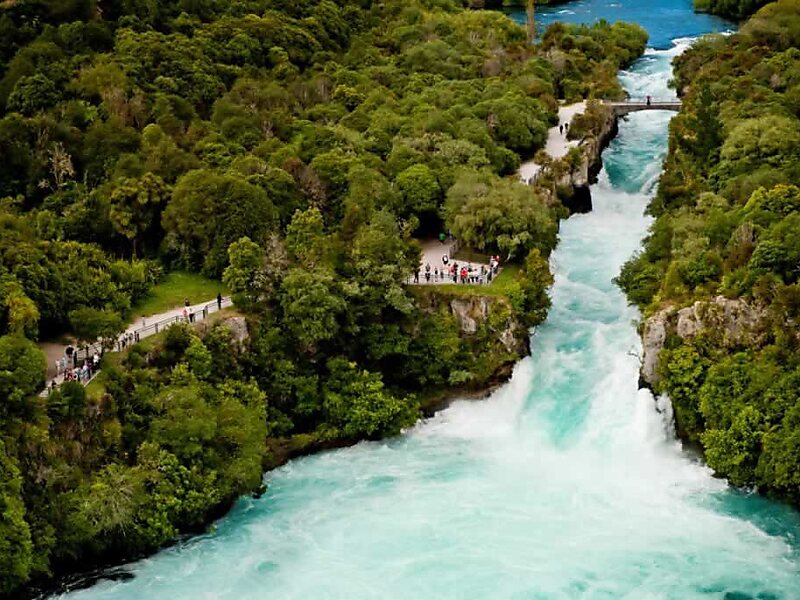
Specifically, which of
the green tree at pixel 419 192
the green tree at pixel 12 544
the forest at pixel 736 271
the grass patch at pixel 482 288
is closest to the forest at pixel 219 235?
the green tree at pixel 12 544

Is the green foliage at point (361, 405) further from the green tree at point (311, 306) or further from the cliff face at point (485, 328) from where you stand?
the cliff face at point (485, 328)

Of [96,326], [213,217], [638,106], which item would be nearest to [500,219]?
[213,217]

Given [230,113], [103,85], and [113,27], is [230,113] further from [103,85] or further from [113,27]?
[113,27]

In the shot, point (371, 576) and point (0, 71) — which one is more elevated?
point (0, 71)

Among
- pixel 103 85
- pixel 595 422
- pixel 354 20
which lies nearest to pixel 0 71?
pixel 103 85

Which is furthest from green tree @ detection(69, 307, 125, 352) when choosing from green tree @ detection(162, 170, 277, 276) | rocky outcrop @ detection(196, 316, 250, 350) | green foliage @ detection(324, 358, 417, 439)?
green foliage @ detection(324, 358, 417, 439)

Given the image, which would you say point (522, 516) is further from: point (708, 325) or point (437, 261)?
point (437, 261)
